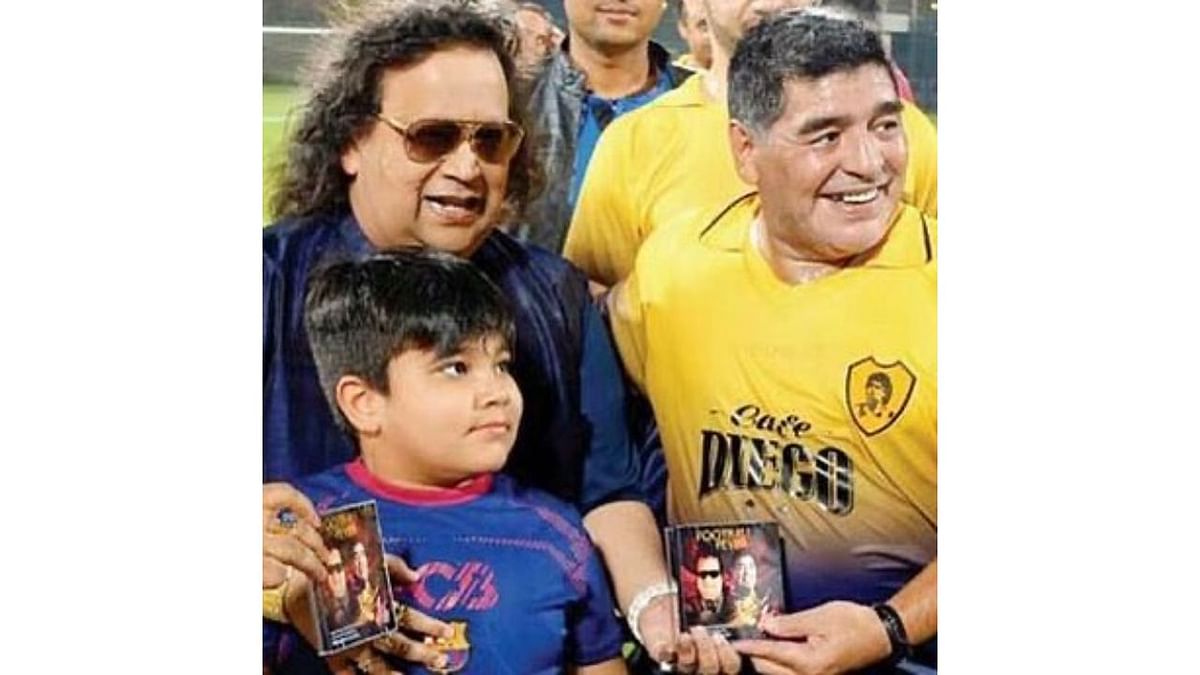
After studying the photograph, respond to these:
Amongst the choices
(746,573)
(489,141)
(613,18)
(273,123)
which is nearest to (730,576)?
(746,573)

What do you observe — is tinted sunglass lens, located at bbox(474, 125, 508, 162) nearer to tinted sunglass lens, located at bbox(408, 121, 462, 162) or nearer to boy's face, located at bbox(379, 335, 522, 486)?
tinted sunglass lens, located at bbox(408, 121, 462, 162)

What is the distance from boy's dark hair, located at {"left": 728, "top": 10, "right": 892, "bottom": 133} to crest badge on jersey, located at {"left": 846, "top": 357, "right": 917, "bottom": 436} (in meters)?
0.39

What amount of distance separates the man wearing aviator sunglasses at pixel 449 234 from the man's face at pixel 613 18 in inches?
4.0

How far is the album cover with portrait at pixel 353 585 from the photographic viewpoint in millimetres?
2785

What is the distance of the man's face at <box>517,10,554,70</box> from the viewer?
2.79m

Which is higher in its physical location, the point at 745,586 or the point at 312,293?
the point at 312,293

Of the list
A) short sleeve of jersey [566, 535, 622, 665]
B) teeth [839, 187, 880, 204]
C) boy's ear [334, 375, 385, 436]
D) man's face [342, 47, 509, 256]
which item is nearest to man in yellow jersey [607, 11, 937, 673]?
teeth [839, 187, 880, 204]

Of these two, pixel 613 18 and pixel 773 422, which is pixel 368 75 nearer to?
pixel 613 18

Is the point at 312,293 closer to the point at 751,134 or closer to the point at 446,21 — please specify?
the point at 446,21

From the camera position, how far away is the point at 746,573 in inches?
111
